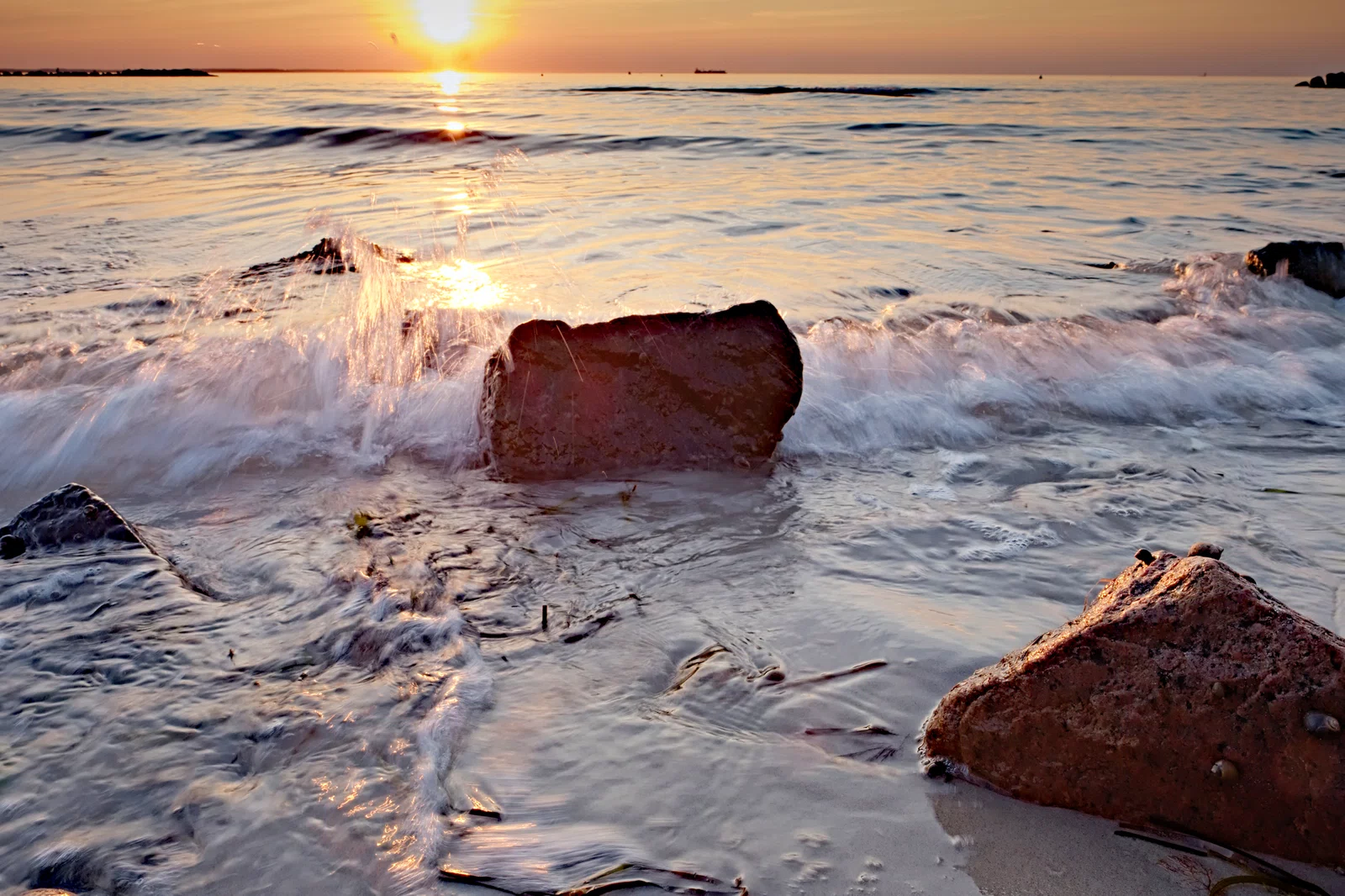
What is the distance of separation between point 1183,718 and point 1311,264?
23.6 ft

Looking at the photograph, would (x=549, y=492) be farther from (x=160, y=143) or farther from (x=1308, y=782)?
(x=160, y=143)

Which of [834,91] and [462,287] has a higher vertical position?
[834,91]

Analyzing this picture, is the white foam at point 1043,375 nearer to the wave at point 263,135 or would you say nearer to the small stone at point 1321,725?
the small stone at point 1321,725

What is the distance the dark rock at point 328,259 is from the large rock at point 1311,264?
721cm

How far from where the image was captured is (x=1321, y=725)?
1.67m

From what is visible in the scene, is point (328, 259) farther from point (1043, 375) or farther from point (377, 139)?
point (377, 139)

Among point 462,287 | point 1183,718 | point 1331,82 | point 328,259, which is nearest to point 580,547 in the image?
point 1183,718

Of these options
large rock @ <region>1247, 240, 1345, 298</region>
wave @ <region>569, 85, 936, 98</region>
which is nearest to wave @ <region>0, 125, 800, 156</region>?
large rock @ <region>1247, 240, 1345, 298</region>

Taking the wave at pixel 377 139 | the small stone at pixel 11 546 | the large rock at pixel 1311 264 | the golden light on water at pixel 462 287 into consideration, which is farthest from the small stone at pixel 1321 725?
the wave at pixel 377 139

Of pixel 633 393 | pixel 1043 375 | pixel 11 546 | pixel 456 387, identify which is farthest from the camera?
pixel 1043 375

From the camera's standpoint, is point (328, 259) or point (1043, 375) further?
point (328, 259)

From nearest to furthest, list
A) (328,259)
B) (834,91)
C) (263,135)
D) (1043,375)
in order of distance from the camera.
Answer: (1043,375) → (328,259) → (263,135) → (834,91)

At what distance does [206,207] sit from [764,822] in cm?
1079

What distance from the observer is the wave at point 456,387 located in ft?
13.2
